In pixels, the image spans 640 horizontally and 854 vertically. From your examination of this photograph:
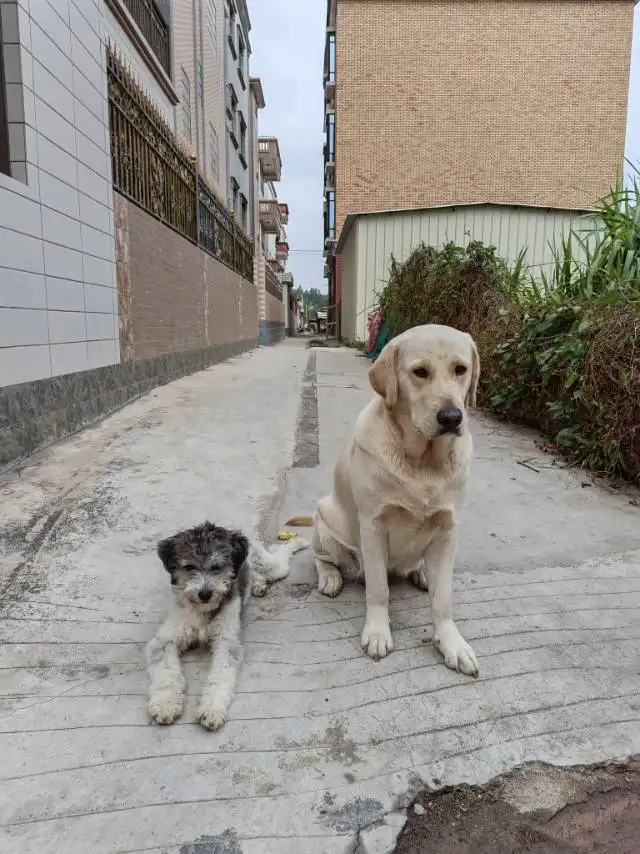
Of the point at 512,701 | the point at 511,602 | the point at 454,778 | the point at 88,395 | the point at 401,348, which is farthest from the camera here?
the point at 88,395

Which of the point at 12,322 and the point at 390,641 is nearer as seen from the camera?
the point at 390,641

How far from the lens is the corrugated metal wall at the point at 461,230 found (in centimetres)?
1469

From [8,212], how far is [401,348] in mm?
3094

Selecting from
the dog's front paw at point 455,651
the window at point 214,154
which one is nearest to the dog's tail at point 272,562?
the dog's front paw at point 455,651

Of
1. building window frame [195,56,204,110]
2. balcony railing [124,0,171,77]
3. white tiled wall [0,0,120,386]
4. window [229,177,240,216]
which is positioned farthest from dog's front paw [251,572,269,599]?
window [229,177,240,216]

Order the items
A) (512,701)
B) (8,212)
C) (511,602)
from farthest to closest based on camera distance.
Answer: (8,212), (511,602), (512,701)

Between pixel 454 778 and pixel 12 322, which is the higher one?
pixel 12 322

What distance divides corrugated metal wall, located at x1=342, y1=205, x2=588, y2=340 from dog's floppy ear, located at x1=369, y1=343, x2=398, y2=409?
1293 cm

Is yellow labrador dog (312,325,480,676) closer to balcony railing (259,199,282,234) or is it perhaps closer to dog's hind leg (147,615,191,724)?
dog's hind leg (147,615,191,724)

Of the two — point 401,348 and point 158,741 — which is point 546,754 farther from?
point 401,348

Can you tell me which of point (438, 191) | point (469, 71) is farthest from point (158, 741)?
point (469, 71)

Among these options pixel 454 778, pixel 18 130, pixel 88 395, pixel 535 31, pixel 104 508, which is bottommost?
pixel 454 778

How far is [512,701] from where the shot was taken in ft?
6.32

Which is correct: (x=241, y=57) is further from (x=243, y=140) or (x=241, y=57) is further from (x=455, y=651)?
(x=455, y=651)
